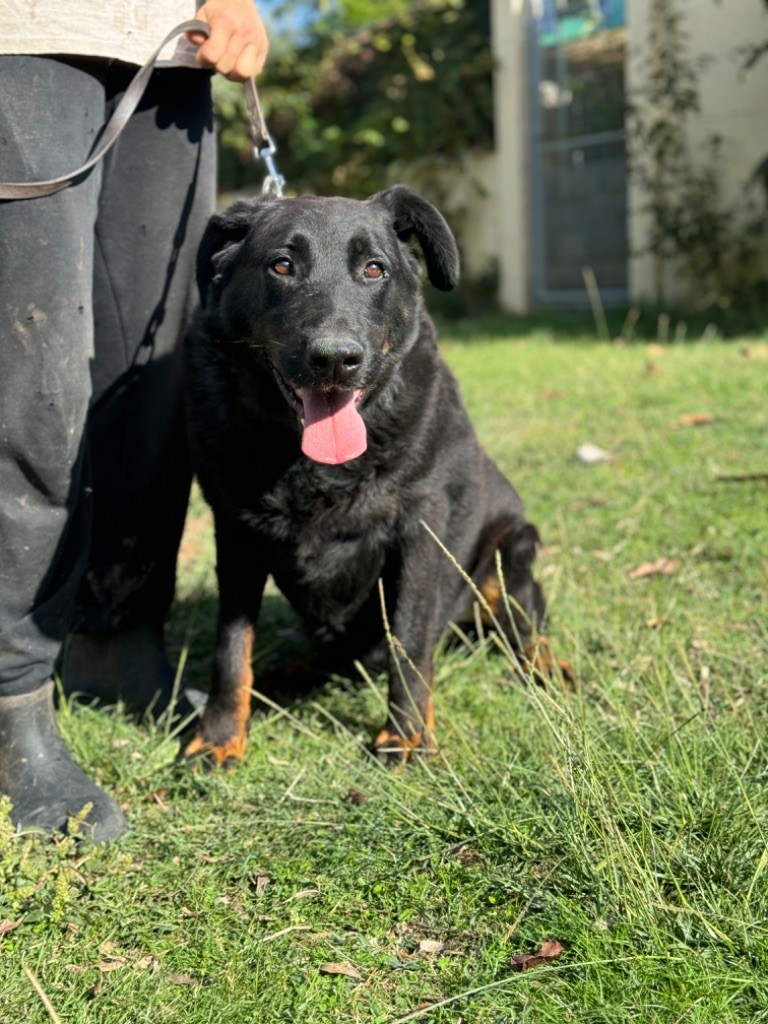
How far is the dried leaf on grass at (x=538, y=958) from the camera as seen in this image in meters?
1.72

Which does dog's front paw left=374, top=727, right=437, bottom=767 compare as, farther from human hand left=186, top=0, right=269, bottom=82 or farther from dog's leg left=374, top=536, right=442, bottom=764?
human hand left=186, top=0, right=269, bottom=82

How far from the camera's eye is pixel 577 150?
446 inches

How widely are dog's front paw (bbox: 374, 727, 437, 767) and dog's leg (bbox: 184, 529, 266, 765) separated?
0.36 meters

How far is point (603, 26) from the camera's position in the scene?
10.7m

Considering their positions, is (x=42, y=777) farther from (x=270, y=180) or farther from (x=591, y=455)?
(x=591, y=455)

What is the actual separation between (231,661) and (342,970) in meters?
1.08

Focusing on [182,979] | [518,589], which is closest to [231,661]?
[518,589]

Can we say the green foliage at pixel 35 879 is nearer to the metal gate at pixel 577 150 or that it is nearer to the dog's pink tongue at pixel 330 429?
the dog's pink tongue at pixel 330 429

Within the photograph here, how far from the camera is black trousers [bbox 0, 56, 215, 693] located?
225 cm

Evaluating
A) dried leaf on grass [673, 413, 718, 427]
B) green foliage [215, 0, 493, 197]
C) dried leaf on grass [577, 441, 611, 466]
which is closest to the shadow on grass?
dried leaf on grass [577, 441, 611, 466]

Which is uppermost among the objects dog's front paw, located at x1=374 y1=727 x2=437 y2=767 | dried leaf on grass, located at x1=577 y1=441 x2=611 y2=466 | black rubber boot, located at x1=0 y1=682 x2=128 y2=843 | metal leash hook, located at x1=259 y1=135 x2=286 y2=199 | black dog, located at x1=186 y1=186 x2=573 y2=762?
metal leash hook, located at x1=259 y1=135 x2=286 y2=199

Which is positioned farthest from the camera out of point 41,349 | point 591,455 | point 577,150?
point 577,150

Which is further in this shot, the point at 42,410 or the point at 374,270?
the point at 374,270

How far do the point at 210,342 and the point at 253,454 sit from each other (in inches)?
12.7
